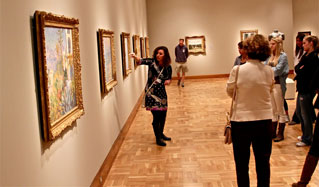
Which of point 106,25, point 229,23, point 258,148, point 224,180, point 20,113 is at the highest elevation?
point 229,23

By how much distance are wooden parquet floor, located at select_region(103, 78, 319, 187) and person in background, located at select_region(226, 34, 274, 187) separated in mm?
1253

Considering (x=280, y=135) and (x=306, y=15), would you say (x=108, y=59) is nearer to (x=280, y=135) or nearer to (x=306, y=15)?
(x=280, y=135)

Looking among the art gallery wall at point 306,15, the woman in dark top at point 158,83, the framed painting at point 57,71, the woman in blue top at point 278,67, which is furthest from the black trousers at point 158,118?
the art gallery wall at point 306,15

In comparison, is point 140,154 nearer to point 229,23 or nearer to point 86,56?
point 86,56

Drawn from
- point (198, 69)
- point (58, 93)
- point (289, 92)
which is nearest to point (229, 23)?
point (198, 69)

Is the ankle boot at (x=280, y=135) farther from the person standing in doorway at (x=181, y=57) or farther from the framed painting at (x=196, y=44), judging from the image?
the framed painting at (x=196, y=44)

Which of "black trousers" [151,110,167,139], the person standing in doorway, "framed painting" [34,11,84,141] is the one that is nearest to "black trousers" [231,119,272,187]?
"framed painting" [34,11,84,141]

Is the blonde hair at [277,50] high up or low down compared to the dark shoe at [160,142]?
up

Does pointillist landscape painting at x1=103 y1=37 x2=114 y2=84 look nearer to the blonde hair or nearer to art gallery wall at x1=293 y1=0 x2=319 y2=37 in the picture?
the blonde hair

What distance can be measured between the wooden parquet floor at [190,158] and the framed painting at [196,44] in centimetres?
1114

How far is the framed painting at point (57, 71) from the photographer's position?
302cm

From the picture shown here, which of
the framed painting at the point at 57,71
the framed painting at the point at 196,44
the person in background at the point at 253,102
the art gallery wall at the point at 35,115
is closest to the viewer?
the art gallery wall at the point at 35,115

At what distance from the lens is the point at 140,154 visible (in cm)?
681

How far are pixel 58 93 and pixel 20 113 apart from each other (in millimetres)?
885
